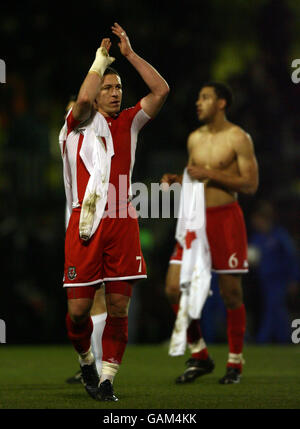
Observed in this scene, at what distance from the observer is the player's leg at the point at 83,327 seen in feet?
24.5

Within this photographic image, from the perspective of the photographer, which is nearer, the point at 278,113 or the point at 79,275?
the point at 79,275

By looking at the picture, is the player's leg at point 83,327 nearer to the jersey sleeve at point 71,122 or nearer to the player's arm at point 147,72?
the jersey sleeve at point 71,122

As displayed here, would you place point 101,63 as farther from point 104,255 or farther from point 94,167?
point 104,255

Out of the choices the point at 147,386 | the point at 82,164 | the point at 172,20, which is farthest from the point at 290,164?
the point at 82,164

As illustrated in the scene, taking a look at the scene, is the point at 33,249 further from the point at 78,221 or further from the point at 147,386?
the point at 78,221

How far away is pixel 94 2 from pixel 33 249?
14.7 feet

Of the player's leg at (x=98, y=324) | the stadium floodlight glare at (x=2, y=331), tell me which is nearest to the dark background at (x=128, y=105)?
the stadium floodlight glare at (x=2, y=331)

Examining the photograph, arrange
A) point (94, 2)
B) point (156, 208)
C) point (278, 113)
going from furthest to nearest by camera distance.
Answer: point (94, 2) → point (278, 113) → point (156, 208)

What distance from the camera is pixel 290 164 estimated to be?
1568 centimetres

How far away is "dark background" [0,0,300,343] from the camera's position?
1445 centimetres

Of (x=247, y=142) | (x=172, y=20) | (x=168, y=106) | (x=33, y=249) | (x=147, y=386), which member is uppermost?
(x=172, y=20)

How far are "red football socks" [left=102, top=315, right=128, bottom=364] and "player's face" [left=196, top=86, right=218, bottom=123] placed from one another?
2699mm

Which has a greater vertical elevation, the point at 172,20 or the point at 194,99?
the point at 172,20
